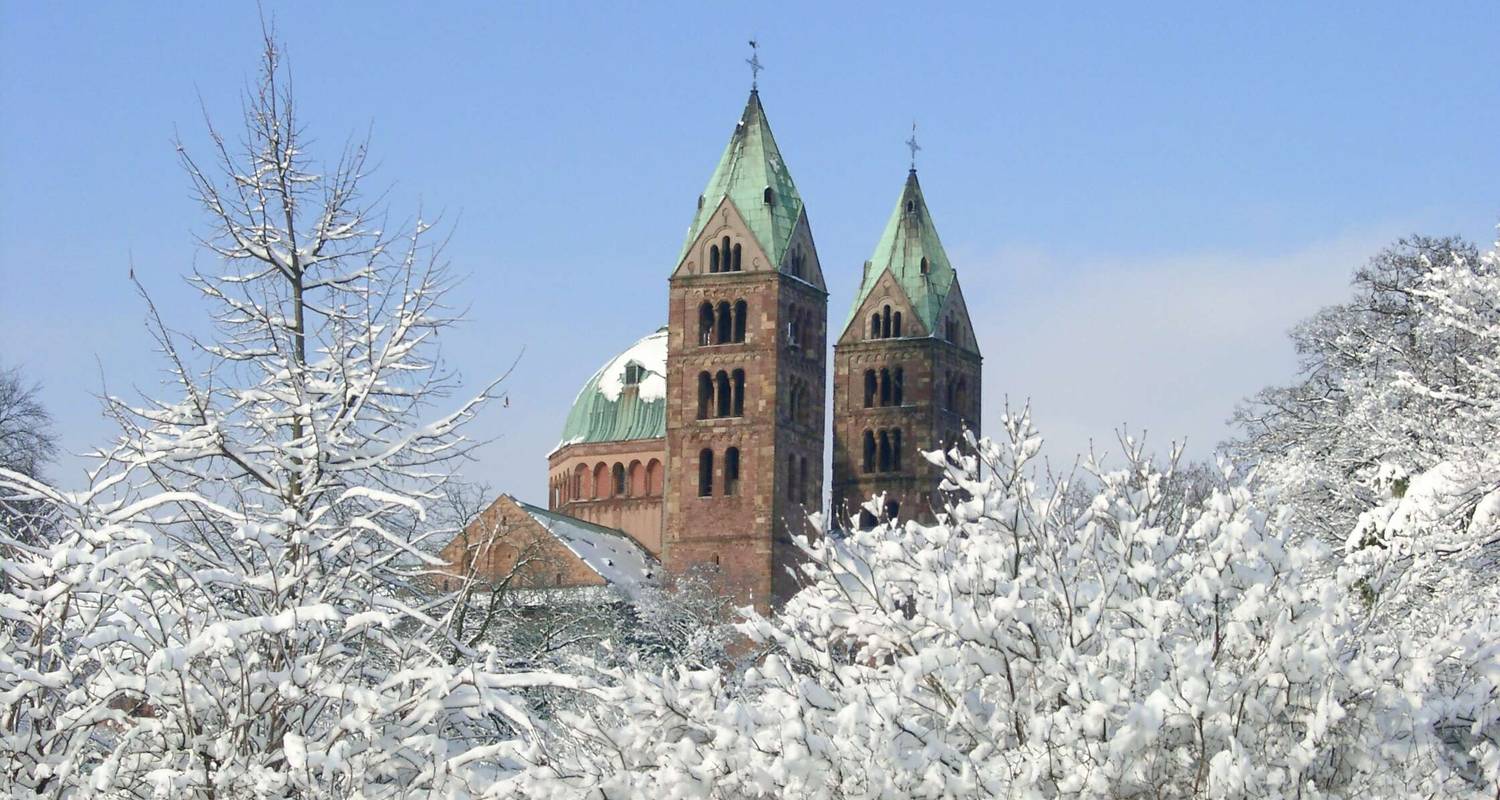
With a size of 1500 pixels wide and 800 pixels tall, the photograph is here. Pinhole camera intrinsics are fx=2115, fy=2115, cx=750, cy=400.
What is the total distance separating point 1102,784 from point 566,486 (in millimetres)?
68081

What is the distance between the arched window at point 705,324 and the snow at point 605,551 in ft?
23.3

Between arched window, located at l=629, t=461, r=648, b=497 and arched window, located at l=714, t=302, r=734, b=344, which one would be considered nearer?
arched window, located at l=714, t=302, r=734, b=344

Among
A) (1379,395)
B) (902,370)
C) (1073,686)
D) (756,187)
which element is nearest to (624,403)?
(902,370)

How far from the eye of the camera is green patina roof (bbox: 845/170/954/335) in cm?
7538

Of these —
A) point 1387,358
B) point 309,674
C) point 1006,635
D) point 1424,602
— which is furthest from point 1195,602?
point 1387,358

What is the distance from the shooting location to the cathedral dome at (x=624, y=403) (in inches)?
2968

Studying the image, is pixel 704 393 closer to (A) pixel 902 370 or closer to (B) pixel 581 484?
(B) pixel 581 484

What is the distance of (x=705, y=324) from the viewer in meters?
66.6

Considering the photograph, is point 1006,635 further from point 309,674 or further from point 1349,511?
point 1349,511

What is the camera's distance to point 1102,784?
9.18 m

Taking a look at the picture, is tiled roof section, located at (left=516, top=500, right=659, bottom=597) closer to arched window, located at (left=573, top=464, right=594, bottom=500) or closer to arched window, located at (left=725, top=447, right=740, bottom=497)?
arched window, located at (left=725, top=447, right=740, bottom=497)

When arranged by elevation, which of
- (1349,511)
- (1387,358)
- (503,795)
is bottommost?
(503,795)

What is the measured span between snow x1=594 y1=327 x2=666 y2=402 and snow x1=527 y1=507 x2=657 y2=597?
26.8 feet

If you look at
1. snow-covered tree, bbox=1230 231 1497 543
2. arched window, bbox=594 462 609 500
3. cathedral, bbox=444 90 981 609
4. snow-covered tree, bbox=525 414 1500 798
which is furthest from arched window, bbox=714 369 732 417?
snow-covered tree, bbox=525 414 1500 798
